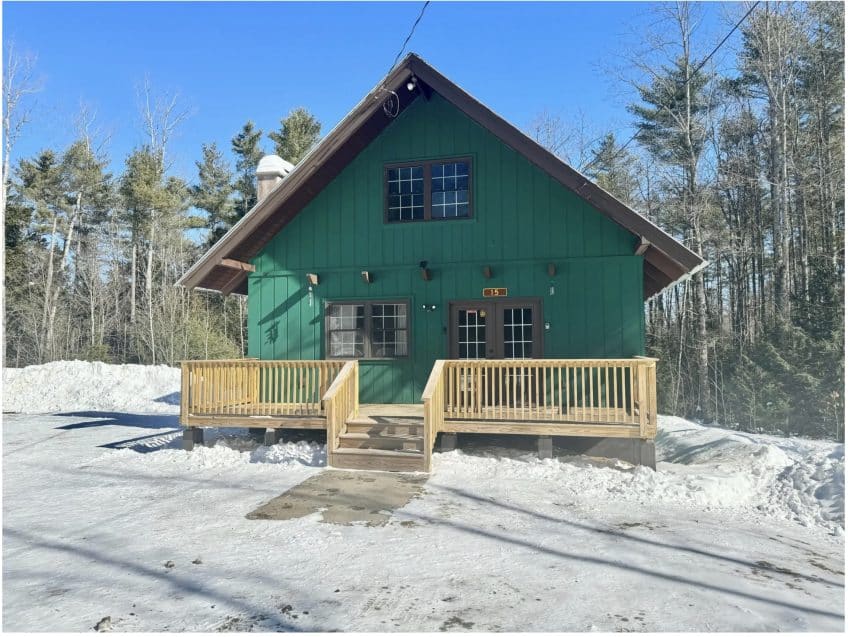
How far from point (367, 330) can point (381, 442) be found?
2.84 metres

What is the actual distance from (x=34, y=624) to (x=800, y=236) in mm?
25405

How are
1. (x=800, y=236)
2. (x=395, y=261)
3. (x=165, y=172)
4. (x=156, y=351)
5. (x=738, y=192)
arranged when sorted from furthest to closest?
(x=165, y=172), (x=156, y=351), (x=738, y=192), (x=800, y=236), (x=395, y=261)

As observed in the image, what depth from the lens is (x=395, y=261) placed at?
10156mm

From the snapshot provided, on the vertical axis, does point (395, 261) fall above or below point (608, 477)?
above

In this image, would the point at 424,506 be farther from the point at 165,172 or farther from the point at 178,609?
the point at 165,172

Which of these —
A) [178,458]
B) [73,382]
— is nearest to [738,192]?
[178,458]

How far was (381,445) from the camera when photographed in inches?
313

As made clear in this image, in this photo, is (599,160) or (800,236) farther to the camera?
(599,160)

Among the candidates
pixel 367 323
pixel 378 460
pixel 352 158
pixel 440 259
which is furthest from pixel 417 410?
pixel 352 158

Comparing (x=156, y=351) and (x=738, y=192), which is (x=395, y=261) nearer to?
(x=738, y=192)

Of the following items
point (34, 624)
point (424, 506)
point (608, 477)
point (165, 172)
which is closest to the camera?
point (34, 624)

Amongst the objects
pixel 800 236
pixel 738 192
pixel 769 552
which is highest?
pixel 738 192

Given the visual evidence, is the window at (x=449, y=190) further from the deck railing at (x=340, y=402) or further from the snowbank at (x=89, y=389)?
the snowbank at (x=89, y=389)

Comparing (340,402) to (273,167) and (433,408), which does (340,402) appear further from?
(273,167)
